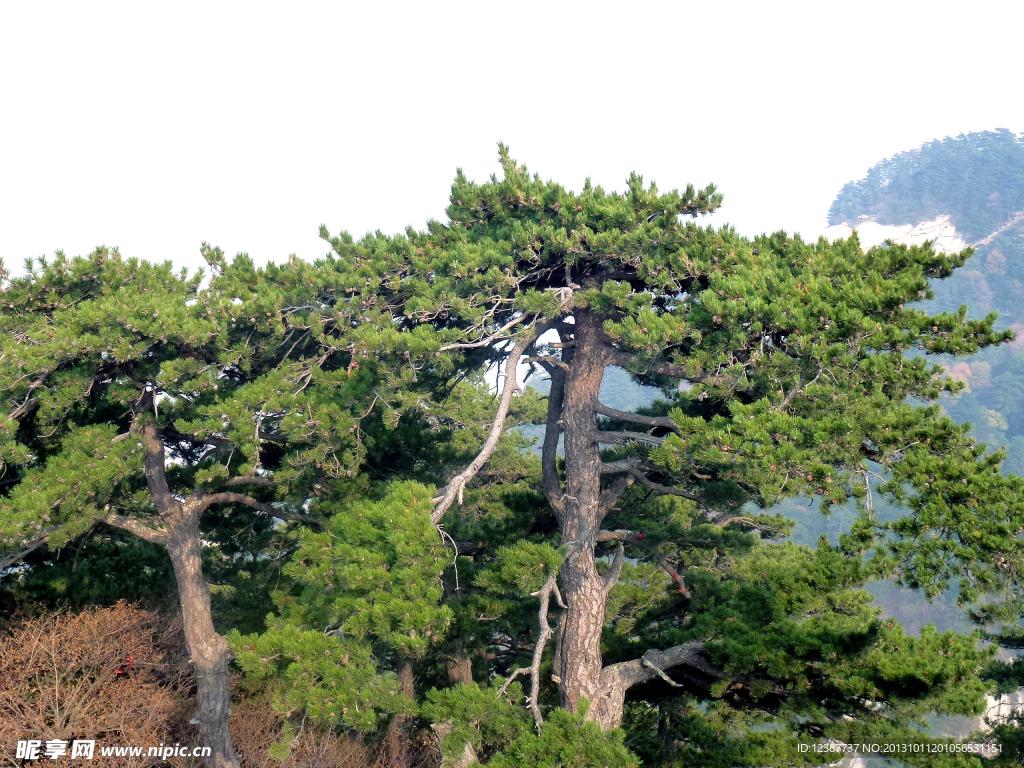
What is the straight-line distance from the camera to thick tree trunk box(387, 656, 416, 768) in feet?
34.3

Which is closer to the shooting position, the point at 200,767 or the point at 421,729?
the point at 200,767

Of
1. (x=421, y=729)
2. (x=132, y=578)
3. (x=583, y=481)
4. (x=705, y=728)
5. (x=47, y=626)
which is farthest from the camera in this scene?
(x=421, y=729)

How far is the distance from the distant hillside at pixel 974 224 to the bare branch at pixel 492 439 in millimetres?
62554

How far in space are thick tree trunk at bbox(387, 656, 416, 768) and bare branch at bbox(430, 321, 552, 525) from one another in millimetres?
4921

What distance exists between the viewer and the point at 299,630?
232 inches

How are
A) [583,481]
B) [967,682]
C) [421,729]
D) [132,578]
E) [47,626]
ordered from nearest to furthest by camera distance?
[967,682] → [583,481] → [47,626] → [132,578] → [421,729]

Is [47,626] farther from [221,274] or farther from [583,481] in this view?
[583,481]

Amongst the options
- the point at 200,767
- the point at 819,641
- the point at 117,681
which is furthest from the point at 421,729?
the point at 819,641

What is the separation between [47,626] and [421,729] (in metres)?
6.29

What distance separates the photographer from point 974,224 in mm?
88625

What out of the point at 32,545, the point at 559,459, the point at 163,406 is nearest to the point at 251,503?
the point at 163,406

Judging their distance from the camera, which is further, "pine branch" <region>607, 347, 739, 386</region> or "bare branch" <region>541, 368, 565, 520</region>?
"bare branch" <region>541, 368, 565, 520</region>

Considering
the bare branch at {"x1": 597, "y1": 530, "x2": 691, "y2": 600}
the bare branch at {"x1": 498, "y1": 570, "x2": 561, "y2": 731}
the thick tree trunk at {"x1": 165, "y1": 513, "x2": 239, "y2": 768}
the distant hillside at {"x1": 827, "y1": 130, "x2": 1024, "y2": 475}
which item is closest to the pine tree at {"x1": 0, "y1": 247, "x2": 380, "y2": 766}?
the thick tree trunk at {"x1": 165, "y1": 513, "x2": 239, "y2": 768}

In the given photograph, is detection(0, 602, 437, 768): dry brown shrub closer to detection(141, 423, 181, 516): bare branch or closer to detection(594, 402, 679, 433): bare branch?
detection(141, 423, 181, 516): bare branch
